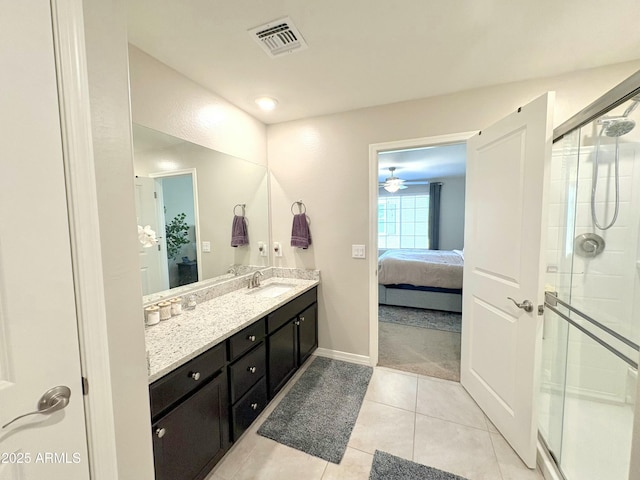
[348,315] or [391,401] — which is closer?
[391,401]

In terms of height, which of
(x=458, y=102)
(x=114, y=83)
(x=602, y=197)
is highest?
(x=458, y=102)

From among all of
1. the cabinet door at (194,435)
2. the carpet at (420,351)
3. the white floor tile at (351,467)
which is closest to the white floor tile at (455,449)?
the white floor tile at (351,467)

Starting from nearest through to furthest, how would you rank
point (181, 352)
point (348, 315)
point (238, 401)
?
point (181, 352)
point (238, 401)
point (348, 315)

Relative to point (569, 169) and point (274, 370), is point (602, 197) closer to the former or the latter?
point (569, 169)

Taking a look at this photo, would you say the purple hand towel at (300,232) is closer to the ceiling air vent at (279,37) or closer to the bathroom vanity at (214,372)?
the bathroom vanity at (214,372)

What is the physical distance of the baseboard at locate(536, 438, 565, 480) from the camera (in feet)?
4.41

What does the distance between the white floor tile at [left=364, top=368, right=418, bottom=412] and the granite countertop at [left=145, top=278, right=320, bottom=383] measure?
1023 mm

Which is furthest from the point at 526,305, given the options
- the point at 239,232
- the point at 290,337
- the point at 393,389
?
the point at 239,232

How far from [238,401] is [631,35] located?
306 cm

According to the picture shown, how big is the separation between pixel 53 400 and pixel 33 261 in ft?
1.26

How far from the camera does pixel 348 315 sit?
2525mm

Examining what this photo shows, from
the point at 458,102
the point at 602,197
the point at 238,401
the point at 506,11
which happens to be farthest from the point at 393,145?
the point at 238,401

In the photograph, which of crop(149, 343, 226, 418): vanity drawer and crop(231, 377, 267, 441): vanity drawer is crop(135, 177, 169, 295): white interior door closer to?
crop(149, 343, 226, 418): vanity drawer

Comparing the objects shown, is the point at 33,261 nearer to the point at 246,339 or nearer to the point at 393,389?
the point at 246,339
